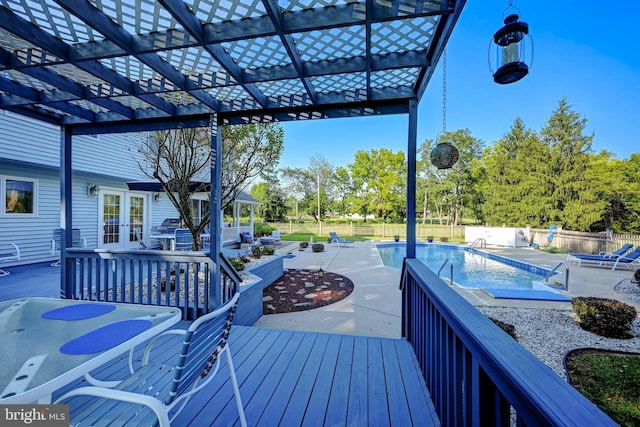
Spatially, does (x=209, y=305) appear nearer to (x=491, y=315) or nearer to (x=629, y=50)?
(x=491, y=315)

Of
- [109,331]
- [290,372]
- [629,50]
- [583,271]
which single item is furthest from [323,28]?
[629,50]

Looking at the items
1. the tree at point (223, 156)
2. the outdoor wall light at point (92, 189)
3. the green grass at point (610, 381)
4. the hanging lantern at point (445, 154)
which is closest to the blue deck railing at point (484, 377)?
the hanging lantern at point (445, 154)

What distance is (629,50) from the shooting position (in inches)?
648

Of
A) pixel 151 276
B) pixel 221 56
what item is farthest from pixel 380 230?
pixel 221 56

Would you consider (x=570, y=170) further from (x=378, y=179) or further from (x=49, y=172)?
(x=49, y=172)

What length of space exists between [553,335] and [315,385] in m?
3.97

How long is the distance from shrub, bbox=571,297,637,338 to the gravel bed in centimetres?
11

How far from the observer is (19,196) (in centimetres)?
687

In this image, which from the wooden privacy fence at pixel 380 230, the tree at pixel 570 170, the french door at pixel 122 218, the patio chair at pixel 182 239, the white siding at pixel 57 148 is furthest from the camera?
the wooden privacy fence at pixel 380 230

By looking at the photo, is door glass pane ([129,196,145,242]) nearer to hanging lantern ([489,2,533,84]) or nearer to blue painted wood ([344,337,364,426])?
blue painted wood ([344,337,364,426])

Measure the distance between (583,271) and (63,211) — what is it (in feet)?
43.5

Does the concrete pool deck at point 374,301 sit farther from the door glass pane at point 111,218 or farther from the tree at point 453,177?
the tree at point 453,177

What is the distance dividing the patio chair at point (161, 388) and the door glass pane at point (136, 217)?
362 inches

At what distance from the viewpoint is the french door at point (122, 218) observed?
8727 mm
